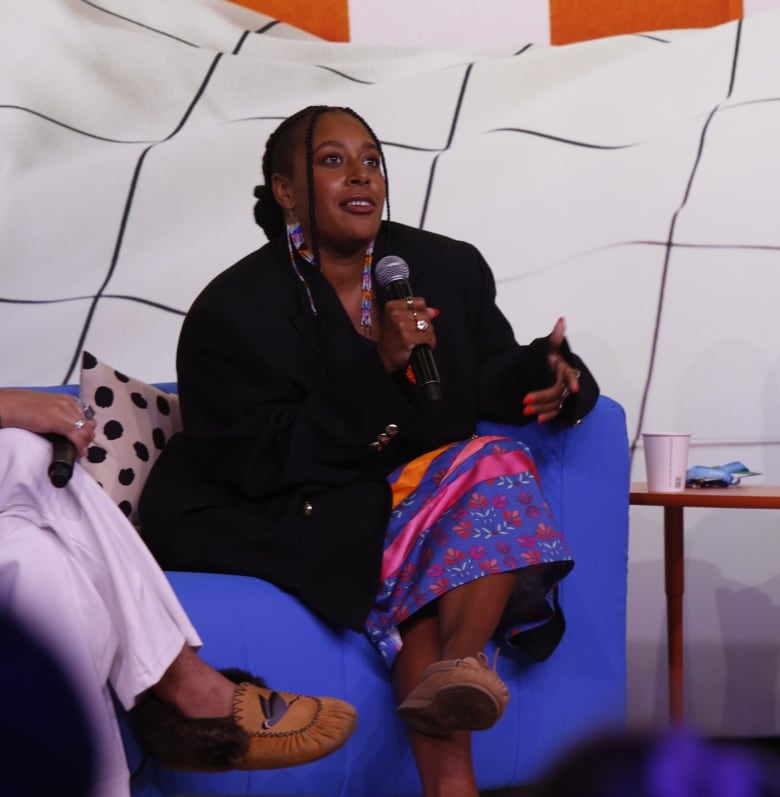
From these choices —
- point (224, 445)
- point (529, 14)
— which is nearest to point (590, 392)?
point (224, 445)

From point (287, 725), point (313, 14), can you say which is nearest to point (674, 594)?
point (287, 725)

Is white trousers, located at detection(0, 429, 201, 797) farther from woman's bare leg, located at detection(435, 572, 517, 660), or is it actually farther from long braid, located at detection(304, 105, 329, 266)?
long braid, located at detection(304, 105, 329, 266)

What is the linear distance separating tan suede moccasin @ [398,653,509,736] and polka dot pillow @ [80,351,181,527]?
2.17 feet

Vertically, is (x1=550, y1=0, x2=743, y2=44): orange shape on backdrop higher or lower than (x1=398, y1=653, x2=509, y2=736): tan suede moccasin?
higher

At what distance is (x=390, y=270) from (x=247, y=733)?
0.78 meters

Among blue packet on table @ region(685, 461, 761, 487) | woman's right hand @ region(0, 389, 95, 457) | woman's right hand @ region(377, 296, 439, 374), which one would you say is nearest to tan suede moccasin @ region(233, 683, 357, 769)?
woman's right hand @ region(0, 389, 95, 457)

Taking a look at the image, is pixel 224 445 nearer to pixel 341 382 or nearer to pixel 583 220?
pixel 341 382

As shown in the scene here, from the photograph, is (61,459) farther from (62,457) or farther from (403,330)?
(403,330)

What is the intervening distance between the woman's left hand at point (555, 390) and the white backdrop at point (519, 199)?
2.87ft

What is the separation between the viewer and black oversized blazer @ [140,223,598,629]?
5.69ft

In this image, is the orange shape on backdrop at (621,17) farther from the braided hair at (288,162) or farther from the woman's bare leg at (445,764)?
the woman's bare leg at (445,764)

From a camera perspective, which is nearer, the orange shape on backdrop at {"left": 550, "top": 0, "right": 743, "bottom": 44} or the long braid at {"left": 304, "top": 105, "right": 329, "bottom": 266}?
the long braid at {"left": 304, "top": 105, "right": 329, "bottom": 266}

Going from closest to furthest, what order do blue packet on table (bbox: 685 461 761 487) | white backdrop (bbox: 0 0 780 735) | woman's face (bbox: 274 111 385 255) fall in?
woman's face (bbox: 274 111 385 255) < blue packet on table (bbox: 685 461 761 487) < white backdrop (bbox: 0 0 780 735)

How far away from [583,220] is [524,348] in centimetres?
94
